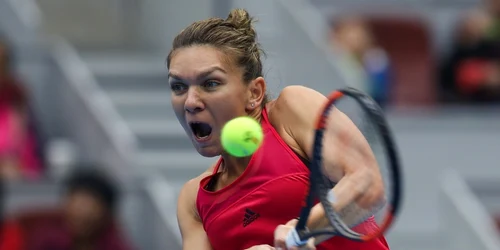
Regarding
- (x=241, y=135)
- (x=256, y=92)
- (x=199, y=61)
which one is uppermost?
(x=199, y=61)

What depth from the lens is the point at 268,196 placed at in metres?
4.21

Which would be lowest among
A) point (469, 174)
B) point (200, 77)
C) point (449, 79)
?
point (469, 174)

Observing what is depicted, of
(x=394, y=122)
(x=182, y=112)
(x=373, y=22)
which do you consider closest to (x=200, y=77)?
(x=182, y=112)

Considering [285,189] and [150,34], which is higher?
[150,34]

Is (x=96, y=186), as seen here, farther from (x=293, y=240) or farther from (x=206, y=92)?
(x=293, y=240)

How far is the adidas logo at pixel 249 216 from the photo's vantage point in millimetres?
4234

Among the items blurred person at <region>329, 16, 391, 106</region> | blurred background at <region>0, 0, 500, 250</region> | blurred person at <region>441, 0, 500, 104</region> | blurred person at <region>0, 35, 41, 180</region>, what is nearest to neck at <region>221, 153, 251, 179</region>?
blurred background at <region>0, 0, 500, 250</region>

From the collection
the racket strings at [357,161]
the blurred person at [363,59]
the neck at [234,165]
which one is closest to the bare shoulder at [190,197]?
the neck at [234,165]

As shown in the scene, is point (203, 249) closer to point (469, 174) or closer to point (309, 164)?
point (309, 164)

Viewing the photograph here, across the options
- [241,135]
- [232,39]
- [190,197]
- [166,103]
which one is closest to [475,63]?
[166,103]

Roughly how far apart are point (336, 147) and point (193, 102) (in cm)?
50

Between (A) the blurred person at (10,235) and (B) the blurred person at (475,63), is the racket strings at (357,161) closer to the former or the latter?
(A) the blurred person at (10,235)

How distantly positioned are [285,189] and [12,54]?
5598 mm

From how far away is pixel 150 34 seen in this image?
11234mm
